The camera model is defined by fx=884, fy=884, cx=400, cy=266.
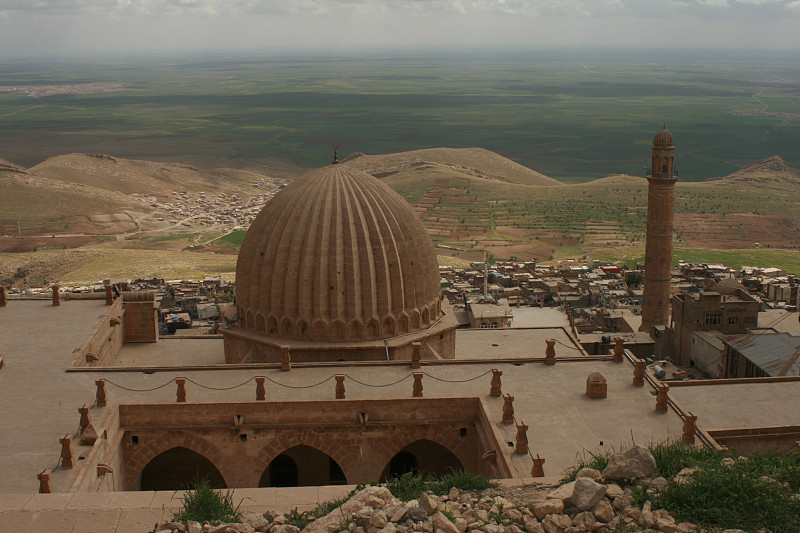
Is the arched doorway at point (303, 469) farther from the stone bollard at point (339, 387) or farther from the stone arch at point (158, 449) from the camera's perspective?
the stone bollard at point (339, 387)

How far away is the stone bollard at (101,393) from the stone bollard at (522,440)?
9.83 m

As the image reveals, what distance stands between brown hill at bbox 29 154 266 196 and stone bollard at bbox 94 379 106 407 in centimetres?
11117

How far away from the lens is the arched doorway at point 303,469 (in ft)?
71.8

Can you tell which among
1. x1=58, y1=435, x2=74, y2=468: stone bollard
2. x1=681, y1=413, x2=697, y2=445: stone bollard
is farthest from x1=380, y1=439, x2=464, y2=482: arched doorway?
x1=58, y1=435, x2=74, y2=468: stone bollard

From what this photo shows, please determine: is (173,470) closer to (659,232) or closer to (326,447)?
(326,447)


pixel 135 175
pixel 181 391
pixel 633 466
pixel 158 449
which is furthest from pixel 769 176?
pixel 633 466

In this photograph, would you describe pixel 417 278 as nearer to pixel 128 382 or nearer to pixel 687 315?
pixel 128 382

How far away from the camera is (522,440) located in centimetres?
1819

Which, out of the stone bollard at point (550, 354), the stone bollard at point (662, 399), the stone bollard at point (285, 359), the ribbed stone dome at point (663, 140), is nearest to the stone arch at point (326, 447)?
the stone bollard at point (285, 359)

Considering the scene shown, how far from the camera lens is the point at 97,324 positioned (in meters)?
26.6

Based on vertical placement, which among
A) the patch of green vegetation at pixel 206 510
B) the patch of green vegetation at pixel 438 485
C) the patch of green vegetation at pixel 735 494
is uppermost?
the patch of green vegetation at pixel 735 494

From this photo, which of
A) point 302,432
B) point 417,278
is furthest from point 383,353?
point 302,432

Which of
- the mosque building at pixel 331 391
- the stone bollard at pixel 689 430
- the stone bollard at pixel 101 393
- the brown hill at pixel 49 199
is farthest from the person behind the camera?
the brown hill at pixel 49 199

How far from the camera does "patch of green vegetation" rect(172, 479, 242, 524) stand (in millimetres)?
13148
